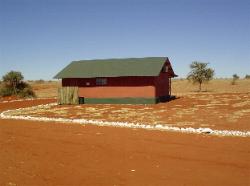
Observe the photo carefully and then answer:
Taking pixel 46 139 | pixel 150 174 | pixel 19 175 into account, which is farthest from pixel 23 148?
pixel 150 174

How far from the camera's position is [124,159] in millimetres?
10516

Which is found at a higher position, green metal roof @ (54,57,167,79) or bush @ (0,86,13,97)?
green metal roof @ (54,57,167,79)

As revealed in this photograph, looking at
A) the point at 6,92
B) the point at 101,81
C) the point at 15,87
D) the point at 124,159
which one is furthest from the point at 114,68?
the point at 124,159

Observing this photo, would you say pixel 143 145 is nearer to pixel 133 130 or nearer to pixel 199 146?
pixel 199 146

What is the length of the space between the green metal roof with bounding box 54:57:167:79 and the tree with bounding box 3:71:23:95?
11.4m

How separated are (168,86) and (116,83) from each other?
775cm

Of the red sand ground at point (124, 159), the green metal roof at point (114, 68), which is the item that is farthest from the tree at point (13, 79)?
the red sand ground at point (124, 159)

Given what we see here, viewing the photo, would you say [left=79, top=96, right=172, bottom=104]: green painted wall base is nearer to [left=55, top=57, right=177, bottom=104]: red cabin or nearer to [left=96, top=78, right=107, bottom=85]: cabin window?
[left=55, top=57, right=177, bottom=104]: red cabin

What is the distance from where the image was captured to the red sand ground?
8.43 meters

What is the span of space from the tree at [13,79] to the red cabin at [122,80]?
1243 centimetres

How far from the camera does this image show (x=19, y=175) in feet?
29.1

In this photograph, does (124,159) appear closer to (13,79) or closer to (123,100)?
(123,100)

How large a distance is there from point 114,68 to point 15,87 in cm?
2030

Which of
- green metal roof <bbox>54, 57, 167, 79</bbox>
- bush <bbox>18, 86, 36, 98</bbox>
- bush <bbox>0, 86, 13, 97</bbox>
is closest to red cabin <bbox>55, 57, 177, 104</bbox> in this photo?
green metal roof <bbox>54, 57, 167, 79</bbox>
